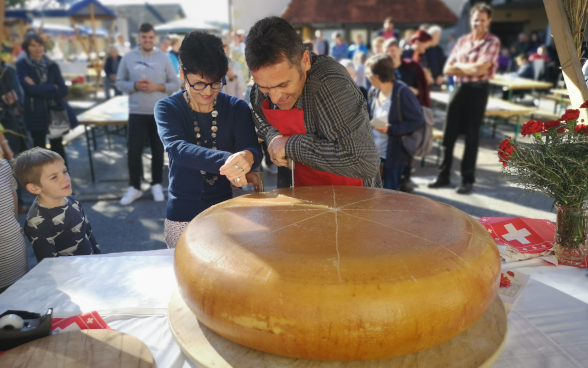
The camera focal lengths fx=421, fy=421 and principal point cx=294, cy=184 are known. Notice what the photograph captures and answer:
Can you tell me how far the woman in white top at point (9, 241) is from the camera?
188cm

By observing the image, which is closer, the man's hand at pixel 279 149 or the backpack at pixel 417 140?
the man's hand at pixel 279 149

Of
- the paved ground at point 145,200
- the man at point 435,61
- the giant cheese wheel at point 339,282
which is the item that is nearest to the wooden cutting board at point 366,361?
the giant cheese wheel at point 339,282

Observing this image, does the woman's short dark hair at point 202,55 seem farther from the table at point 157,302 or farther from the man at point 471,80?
the man at point 471,80

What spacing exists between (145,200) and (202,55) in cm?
348

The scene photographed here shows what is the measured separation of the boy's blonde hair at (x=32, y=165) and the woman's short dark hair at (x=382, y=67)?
9.05ft

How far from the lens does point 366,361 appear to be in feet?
3.17

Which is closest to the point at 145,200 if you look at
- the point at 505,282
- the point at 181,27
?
the point at 505,282

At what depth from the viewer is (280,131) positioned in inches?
66.3

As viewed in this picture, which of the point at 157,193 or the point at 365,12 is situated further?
the point at 365,12

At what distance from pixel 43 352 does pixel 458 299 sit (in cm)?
102

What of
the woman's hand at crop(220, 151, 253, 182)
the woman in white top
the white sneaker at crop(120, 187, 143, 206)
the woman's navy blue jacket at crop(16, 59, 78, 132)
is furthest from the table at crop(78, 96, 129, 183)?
the woman's hand at crop(220, 151, 253, 182)

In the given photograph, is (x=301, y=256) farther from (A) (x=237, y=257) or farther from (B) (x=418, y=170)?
(B) (x=418, y=170)

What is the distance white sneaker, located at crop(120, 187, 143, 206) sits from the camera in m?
4.53

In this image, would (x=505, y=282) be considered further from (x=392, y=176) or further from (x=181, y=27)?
(x=181, y=27)
